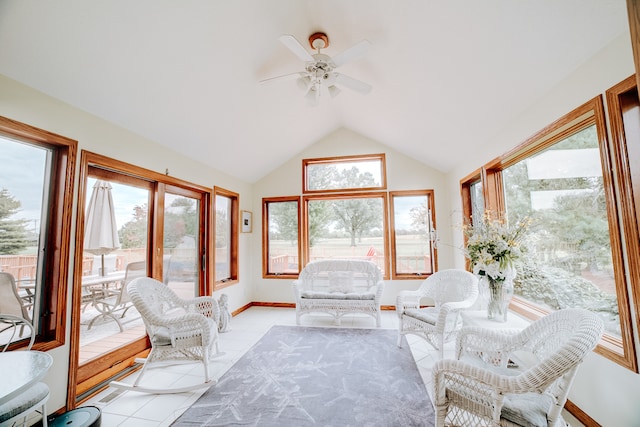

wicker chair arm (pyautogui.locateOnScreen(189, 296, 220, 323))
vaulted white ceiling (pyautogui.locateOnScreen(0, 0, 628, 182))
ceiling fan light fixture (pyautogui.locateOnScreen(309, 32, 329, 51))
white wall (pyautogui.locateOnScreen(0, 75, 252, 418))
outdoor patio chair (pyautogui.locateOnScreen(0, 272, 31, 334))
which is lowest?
wicker chair arm (pyautogui.locateOnScreen(189, 296, 220, 323))

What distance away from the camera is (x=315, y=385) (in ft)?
7.79

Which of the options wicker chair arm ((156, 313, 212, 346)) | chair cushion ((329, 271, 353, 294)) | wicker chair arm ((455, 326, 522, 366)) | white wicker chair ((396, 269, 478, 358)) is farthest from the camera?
chair cushion ((329, 271, 353, 294))

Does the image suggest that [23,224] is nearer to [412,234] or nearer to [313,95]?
[313,95]

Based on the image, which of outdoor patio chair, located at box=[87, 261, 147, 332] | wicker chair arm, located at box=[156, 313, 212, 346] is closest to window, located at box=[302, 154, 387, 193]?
outdoor patio chair, located at box=[87, 261, 147, 332]

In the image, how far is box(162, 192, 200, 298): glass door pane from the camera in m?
3.36

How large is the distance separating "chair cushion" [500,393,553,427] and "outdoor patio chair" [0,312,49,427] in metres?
2.34

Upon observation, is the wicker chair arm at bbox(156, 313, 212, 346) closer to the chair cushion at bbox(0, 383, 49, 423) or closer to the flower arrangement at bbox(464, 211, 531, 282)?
the chair cushion at bbox(0, 383, 49, 423)

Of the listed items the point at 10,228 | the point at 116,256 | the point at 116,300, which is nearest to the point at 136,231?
the point at 116,256

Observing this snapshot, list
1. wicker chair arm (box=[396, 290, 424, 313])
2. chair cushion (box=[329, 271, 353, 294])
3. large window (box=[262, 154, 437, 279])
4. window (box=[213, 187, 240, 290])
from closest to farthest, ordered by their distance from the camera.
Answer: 1. wicker chair arm (box=[396, 290, 424, 313])
2. chair cushion (box=[329, 271, 353, 294])
3. window (box=[213, 187, 240, 290])
4. large window (box=[262, 154, 437, 279])

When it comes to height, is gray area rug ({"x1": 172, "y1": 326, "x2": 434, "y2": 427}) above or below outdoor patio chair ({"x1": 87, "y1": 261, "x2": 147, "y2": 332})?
below

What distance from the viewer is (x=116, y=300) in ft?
9.24

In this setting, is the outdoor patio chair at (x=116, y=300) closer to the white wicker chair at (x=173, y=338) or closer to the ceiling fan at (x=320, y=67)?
the white wicker chair at (x=173, y=338)

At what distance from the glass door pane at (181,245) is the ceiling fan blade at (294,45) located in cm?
243

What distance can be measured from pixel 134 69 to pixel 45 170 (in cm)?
109
